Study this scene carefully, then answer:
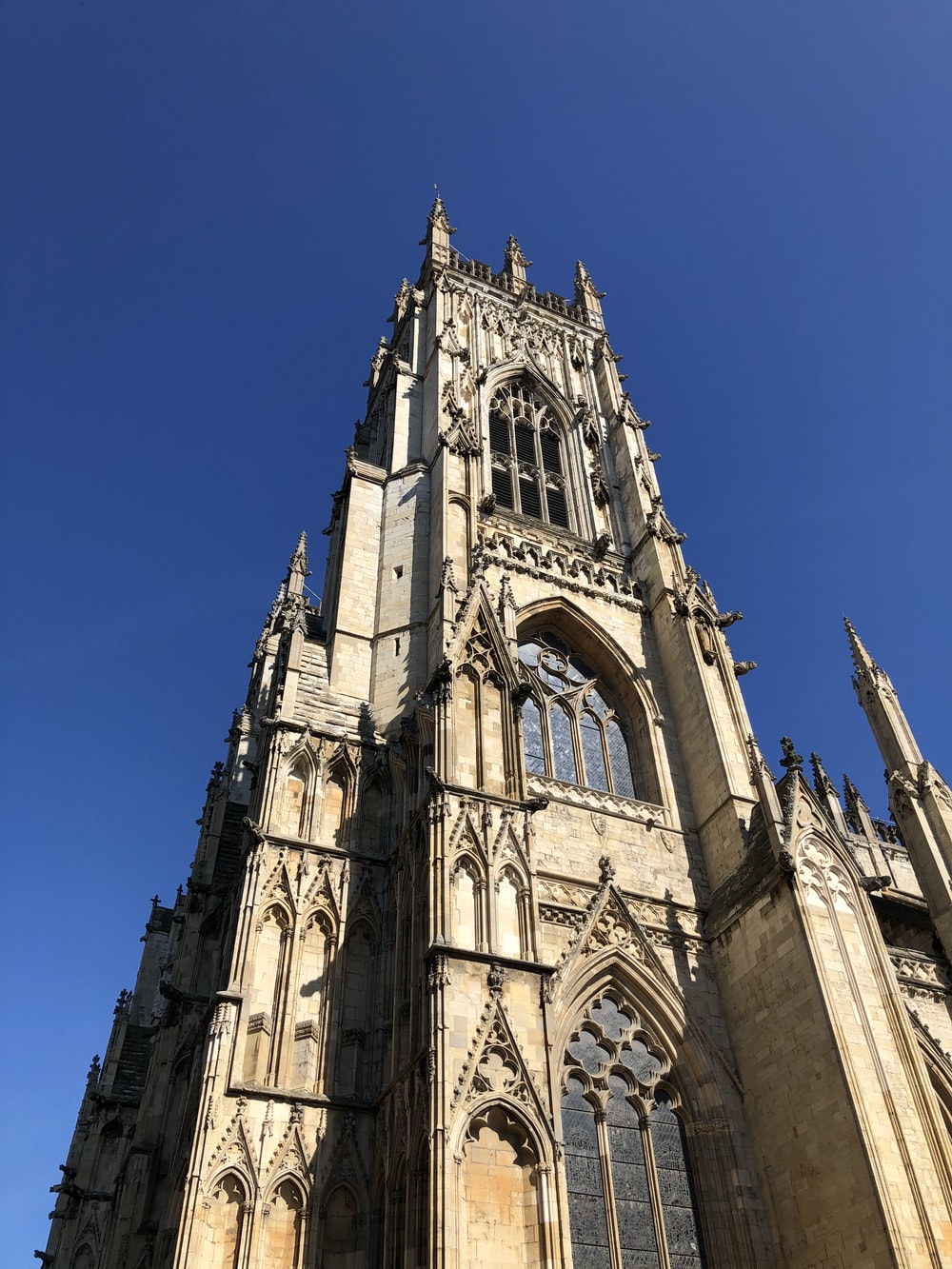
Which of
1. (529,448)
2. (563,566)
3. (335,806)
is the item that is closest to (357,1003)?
(335,806)

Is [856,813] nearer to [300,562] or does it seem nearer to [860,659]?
[860,659]

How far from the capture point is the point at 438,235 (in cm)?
3444

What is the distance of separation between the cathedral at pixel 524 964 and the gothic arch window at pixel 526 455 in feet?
6.27

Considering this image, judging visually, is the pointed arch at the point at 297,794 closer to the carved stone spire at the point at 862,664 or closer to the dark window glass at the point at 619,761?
the dark window glass at the point at 619,761

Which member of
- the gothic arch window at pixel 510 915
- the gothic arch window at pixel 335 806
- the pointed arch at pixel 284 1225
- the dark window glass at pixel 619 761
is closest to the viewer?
the pointed arch at pixel 284 1225

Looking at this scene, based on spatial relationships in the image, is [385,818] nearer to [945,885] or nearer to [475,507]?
[475,507]

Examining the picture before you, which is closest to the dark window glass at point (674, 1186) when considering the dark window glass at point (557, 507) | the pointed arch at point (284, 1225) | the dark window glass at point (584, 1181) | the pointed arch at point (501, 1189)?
the dark window glass at point (584, 1181)

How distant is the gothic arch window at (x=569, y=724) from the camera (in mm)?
19078

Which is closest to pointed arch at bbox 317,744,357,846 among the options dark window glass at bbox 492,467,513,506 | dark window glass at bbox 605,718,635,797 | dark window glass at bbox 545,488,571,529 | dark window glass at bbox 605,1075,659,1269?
dark window glass at bbox 605,718,635,797

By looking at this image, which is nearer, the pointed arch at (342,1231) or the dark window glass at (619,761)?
the pointed arch at (342,1231)

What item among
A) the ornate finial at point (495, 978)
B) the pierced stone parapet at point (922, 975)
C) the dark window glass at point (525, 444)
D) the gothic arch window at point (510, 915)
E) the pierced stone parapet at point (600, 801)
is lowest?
the ornate finial at point (495, 978)

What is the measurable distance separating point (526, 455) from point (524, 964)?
16797 mm

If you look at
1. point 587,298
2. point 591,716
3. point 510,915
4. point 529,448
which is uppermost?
point 587,298

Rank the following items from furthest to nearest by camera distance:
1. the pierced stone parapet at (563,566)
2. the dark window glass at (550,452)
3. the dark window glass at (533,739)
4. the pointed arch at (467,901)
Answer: the dark window glass at (550,452) → the pierced stone parapet at (563,566) → the dark window glass at (533,739) → the pointed arch at (467,901)
